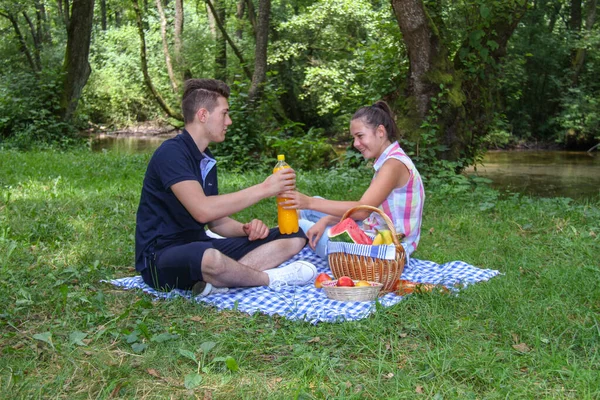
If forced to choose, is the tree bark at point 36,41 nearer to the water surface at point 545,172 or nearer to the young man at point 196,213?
the water surface at point 545,172

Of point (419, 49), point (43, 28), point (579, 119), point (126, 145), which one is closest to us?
point (419, 49)

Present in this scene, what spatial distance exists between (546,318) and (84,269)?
120 inches

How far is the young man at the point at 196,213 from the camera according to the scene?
3906 mm

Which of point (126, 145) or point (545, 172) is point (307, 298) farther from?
point (126, 145)

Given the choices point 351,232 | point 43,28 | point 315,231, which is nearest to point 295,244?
point 315,231

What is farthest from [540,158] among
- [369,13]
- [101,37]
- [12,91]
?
[101,37]

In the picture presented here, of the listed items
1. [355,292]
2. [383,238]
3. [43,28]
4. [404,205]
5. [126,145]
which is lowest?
[126,145]

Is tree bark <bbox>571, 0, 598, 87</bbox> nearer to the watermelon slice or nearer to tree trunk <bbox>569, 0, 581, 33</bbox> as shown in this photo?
tree trunk <bbox>569, 0, 581, 33</bbox>

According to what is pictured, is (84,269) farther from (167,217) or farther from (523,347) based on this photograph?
→ (523,347)

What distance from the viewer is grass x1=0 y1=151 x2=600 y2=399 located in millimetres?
2660

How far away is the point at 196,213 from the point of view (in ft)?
13.0

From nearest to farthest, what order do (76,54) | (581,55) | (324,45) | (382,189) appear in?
(382,189), (76,54), (324,45), (581,55)

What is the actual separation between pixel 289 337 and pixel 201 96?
179 centimetres

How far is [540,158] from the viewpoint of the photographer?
19203 mm
